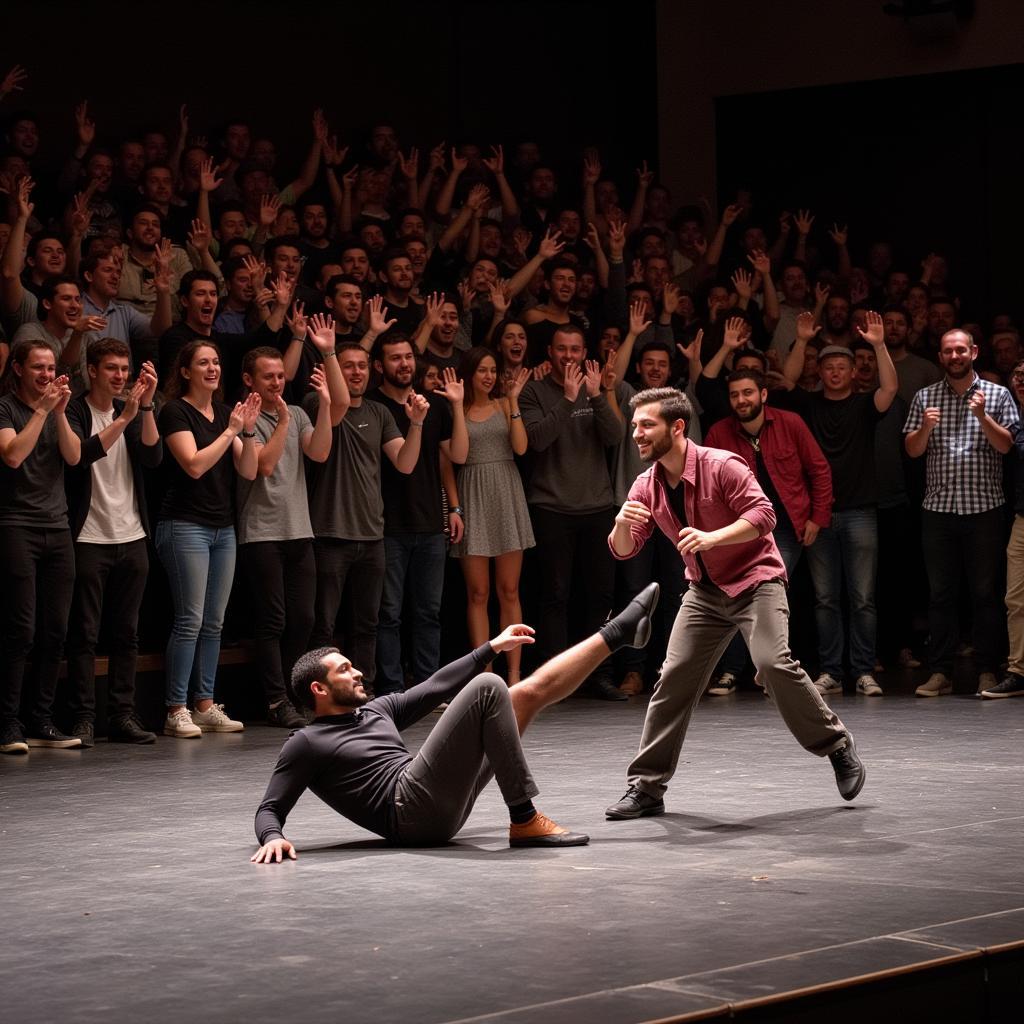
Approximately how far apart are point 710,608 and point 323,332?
286cm

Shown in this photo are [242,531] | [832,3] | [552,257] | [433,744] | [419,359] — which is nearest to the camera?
[433,744]

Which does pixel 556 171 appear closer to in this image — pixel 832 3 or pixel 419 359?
pixel 832 3

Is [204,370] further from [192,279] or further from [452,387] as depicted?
[452,387]

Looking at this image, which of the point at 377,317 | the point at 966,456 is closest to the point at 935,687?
the point at 966,456

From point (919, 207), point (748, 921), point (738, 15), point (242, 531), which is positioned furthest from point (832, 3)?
point (748, 921)

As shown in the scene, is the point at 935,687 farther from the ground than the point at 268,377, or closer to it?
closer to it

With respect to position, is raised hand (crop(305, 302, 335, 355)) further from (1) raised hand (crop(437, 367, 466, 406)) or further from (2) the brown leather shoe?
(2) the brown leather shoe

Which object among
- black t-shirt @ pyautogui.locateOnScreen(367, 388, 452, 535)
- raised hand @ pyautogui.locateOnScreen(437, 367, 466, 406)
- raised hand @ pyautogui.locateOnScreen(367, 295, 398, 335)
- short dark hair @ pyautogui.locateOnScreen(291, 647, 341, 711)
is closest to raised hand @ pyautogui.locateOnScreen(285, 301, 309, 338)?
raised hand @ pyautogui.locateOnScreen(367, 295, 398, 335)

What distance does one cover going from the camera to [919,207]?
1195 cm

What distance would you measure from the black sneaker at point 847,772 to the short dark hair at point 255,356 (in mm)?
3427

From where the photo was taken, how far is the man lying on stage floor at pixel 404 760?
441cm

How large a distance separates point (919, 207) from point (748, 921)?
9199mm

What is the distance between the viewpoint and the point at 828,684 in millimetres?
8344

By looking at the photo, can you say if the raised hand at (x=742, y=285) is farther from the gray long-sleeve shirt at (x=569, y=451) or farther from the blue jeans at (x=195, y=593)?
the blue jeans at (x=195, y=593)
